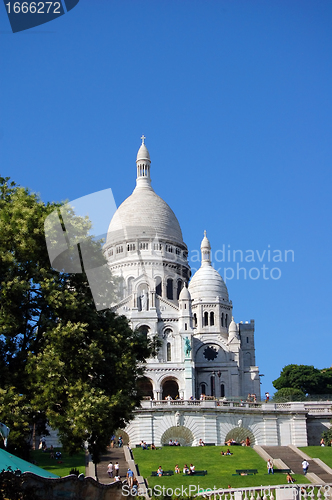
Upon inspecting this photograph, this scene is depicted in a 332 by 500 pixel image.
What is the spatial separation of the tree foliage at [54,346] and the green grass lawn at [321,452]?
22.4m

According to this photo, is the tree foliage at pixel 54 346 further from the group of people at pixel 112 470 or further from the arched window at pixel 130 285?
the arched window at pixel 130 285

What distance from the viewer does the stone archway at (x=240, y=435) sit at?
51.3 metres

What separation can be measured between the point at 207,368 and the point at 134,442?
2953cm

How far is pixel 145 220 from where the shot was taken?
300 ft

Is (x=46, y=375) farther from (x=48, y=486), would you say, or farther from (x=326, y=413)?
(x=326, y=413)

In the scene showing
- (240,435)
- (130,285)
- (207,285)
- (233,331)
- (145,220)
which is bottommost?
(240,435)

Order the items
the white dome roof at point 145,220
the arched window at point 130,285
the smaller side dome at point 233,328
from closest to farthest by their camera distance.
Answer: the smaller side dome at point 233,328
the arched window at point 130,285
the white dome roof at point 145,220

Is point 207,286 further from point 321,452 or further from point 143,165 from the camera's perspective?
point 321,452

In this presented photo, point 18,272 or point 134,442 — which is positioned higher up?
point 18,272

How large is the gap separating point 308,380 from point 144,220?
30118 millimetres

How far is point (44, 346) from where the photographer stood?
25.4m

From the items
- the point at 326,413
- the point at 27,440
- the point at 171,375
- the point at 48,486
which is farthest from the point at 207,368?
the point at 48,486

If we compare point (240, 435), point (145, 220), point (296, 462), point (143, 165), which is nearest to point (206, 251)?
point (145, 220)

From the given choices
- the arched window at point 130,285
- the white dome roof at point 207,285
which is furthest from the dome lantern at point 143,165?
the arched window at point 130,285
